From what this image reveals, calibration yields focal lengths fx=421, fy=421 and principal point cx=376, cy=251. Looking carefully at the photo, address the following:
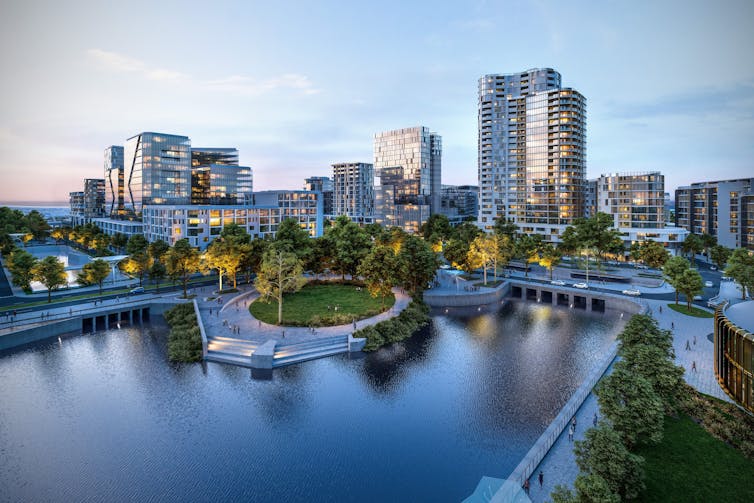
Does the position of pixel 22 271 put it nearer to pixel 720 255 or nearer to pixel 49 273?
pixel 49 273

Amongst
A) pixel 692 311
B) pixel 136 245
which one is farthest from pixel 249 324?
pixel 692 311

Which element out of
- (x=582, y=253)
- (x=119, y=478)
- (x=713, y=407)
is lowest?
(x=119, y=478)

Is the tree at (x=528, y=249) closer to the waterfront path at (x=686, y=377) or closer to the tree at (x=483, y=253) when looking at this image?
the tree at (x=483, y=253)

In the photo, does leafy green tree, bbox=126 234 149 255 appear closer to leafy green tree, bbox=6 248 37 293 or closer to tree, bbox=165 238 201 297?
leafy green tree, bbox=6 248 37 293

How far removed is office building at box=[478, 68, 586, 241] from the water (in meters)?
94.5

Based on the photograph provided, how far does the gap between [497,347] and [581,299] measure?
119 feet

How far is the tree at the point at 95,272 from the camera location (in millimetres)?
73688

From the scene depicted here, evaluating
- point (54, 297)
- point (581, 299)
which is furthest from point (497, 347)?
point (54, 297)

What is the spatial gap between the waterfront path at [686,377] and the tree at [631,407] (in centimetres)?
380

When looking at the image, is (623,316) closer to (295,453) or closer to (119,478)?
(295,453)

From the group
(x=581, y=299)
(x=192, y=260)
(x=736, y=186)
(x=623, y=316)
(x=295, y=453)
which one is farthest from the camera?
(x=736, y=186)

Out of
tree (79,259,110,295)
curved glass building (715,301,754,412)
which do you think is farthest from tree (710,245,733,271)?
tree (79,259,110,295)

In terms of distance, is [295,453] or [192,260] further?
[192,260]

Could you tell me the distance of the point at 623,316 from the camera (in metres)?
68.9
